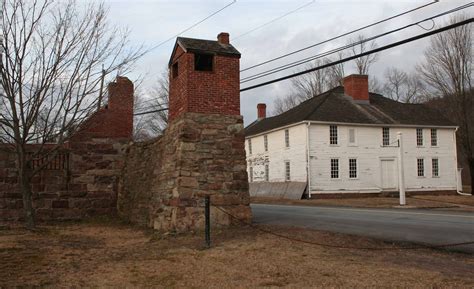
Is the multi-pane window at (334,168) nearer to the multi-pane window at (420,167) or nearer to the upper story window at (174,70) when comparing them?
the multi-pane window at (420,167)

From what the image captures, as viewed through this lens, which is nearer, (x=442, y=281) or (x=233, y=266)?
(x=442, y=281)

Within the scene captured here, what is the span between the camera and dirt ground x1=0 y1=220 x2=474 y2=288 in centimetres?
654

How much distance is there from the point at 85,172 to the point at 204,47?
6293mm

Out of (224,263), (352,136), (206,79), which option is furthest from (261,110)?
(224,263)

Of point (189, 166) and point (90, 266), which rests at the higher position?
point (189, 166)

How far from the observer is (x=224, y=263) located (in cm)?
788

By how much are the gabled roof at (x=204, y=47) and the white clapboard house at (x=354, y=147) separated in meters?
20.0

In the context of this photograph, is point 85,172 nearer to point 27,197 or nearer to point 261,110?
point 27,197

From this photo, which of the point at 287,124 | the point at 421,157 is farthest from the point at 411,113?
the point at 287,124

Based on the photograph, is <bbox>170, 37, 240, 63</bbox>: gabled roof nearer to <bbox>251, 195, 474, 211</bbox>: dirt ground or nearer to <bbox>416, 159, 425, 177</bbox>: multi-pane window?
<bbox>251, 195, 474, 211</bbox>: dirt ground

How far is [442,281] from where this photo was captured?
6.41m

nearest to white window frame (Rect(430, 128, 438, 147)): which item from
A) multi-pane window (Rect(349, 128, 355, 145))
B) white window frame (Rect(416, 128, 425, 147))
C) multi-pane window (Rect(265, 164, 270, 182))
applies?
white window frame (Rect(416, 128, 425, 147))

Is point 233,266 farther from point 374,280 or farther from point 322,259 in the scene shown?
point 374,280

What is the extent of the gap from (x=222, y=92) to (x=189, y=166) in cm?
221
